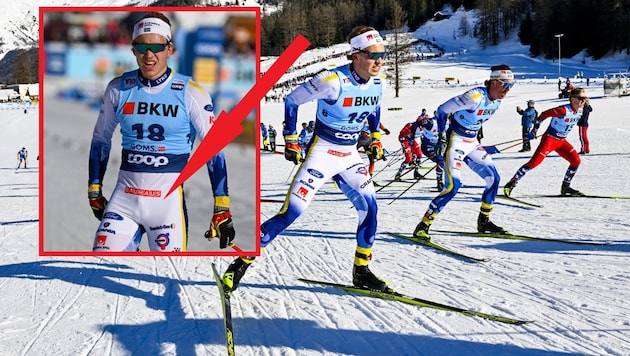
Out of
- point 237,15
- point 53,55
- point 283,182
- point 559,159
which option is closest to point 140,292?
point 53,55

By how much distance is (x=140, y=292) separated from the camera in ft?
17.6

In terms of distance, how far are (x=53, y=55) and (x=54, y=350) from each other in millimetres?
2102

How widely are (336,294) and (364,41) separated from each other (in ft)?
7.57

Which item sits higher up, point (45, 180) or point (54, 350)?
point (45, 180)

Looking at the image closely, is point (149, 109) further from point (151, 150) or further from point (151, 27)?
point (151, 27)

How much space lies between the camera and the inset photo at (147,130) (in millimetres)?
3455

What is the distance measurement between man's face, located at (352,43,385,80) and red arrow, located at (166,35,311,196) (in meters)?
1.28

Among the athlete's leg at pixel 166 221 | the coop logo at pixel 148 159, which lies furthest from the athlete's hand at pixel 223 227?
the coop logo at pixel 148 159

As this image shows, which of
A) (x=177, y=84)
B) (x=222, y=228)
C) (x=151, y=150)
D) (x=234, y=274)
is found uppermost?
(x=177, y=84)

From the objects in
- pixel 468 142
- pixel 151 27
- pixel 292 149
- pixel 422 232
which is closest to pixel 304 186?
pixel 292 149

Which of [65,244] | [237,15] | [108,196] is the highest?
[237,15]

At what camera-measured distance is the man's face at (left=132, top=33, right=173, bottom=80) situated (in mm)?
3479

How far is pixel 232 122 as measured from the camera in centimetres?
355

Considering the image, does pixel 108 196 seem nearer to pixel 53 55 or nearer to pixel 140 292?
pixel 53 55
